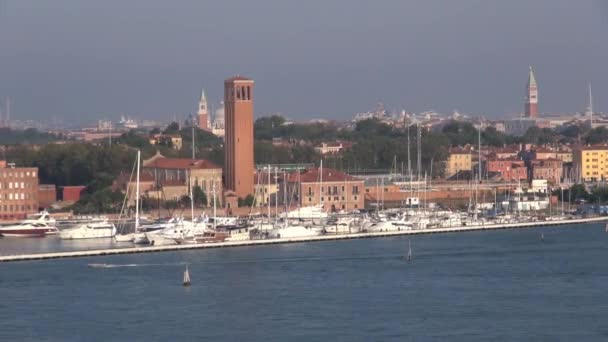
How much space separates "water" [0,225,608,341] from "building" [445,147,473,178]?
55.0 feet

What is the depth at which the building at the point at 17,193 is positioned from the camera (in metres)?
26.4

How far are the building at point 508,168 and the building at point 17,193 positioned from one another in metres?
11.1

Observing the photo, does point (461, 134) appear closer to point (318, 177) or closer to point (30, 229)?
point (318, 177)

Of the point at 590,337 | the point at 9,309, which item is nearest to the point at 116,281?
the point at 9,309

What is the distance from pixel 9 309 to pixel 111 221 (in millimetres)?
10364

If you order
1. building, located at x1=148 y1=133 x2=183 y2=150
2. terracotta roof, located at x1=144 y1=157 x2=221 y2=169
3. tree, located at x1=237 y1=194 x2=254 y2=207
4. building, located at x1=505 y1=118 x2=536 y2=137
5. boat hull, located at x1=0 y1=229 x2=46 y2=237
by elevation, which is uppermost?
building, located at x1=505 y1=118 x2=536 y2=137

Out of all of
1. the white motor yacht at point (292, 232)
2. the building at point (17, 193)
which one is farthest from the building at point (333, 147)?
the white motor yacht at point (292, 232)

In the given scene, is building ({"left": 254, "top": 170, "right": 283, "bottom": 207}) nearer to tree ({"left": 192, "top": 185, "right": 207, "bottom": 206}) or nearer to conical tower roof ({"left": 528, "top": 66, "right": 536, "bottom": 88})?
tree ({"left": 192, "top": 185, "right": 207, "bottom": 206})

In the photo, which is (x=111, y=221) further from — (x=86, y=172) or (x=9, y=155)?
(x=9, y=155)

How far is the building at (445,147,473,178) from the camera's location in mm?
37344

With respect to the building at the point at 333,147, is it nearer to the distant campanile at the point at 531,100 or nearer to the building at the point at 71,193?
the building at the point at 71,193

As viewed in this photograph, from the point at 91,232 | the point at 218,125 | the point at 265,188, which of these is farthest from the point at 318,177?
the point at 218,125

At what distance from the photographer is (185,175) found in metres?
28.2

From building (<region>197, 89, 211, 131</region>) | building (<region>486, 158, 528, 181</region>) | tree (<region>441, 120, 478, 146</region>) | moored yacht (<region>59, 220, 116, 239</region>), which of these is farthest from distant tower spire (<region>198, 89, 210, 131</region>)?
moored yacht (<region>59, 220, 116, 239</region>)
